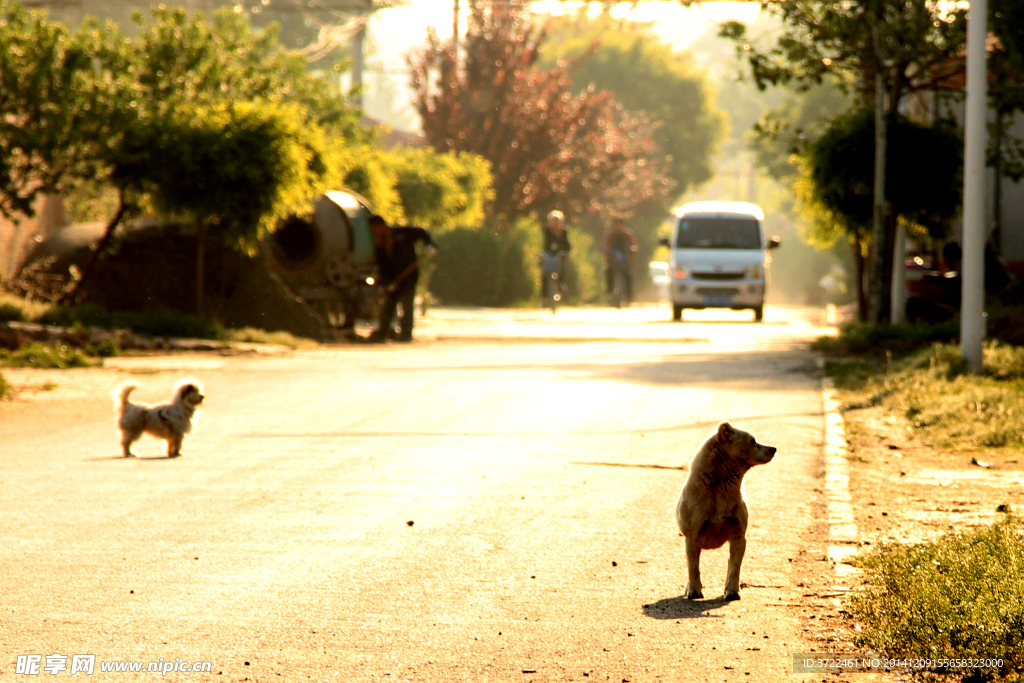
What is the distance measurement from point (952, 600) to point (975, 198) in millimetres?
8495

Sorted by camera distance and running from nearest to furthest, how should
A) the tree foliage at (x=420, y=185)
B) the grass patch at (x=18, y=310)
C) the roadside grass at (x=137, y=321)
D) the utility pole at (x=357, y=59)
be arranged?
the grass patch at (x=18, y=310), the roadside grass at (x=137, y=321), the tree foliage at (x=420, y=185), the utility pole at (x=357, y=59)

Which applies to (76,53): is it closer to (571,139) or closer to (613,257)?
(613,257)

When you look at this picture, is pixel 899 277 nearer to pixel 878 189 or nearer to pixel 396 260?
pixel 878 189

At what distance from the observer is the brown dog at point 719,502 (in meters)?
5.68

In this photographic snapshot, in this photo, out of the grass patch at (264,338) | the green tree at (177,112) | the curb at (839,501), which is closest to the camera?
the curb at (839,501)

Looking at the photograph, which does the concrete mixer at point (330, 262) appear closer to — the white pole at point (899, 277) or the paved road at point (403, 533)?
the white pole at point (899, 277)

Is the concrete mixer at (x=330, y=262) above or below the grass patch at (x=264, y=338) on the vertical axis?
above

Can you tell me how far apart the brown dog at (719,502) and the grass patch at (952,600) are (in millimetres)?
531

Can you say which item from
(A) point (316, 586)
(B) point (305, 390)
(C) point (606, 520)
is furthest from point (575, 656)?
(B) point (305, 390)

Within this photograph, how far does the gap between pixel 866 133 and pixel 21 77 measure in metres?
11.9

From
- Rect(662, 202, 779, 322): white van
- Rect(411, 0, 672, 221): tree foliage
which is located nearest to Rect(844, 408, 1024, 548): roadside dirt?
Rect(662, 202, 779, 322): white van

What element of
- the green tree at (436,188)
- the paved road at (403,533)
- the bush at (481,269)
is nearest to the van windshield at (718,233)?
the green tree at (436,188)

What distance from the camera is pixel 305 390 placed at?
45.6 feet

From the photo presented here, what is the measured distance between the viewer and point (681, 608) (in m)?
5.57
